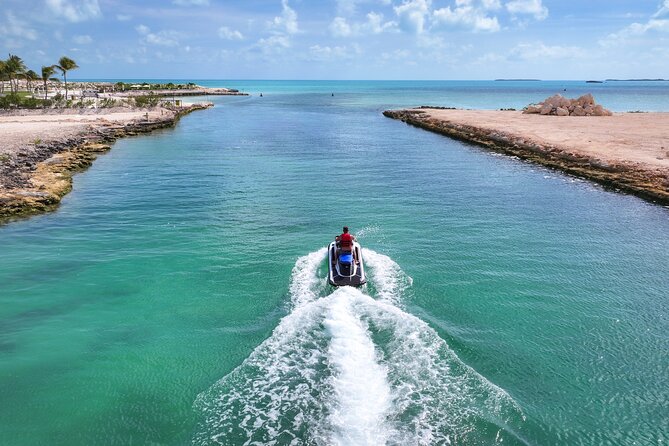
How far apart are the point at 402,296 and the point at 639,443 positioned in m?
10.2

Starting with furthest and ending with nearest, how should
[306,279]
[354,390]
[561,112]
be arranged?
[561,112]
[306,279]
[354,390]

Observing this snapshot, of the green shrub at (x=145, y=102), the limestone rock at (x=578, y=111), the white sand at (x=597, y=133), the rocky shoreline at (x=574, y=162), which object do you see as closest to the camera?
the rocky shoreline at (x=574, y=162)

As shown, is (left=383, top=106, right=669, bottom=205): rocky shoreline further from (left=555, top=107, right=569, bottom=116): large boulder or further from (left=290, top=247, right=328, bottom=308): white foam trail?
(left=290, top=247, right=328, bottom=308): white foam trail

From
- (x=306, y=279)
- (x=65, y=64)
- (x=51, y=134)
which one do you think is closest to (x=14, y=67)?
(x=65, y=64)

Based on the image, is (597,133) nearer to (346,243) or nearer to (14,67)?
(346,243)

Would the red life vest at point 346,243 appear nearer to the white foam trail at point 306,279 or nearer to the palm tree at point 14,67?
the white foam trail at point 306,279

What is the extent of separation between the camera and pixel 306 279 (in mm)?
22625

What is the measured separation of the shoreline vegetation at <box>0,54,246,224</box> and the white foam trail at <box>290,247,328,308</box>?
2193 cm

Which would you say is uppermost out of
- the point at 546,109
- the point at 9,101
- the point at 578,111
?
the point at 9,101

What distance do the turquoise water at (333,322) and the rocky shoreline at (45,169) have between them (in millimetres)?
1982

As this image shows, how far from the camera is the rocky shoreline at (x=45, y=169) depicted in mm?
33125

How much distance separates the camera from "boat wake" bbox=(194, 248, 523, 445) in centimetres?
1302

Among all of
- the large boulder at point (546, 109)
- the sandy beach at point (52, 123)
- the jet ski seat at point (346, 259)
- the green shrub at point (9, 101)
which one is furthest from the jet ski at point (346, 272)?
the green shrub at point (9, 101)

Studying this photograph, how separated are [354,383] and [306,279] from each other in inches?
324
